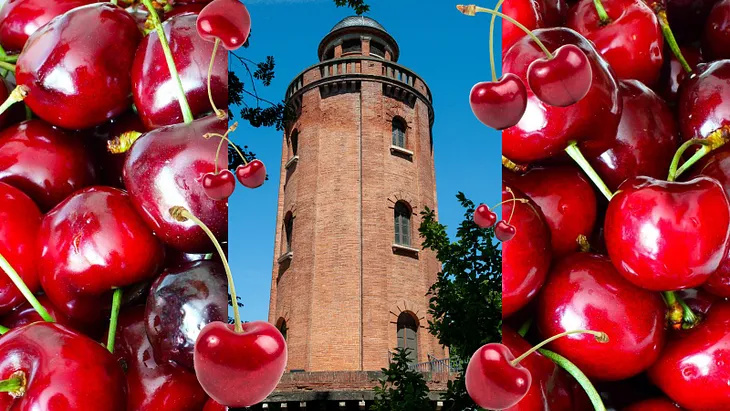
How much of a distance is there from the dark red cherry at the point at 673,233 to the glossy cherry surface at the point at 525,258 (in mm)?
70

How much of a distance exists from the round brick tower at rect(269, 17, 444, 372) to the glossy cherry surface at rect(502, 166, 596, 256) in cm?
17

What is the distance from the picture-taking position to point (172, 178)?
0.55m

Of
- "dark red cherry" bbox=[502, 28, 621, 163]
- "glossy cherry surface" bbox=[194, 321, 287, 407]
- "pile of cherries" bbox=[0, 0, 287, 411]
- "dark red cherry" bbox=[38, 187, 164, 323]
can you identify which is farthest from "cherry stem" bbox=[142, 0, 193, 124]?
"dark red cherry" bbox=[502, 28, 621, 163]

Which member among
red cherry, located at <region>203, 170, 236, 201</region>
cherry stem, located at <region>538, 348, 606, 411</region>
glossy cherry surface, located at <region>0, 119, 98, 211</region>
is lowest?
cherry stem, located at <region>538, 348, 606, 411</region>

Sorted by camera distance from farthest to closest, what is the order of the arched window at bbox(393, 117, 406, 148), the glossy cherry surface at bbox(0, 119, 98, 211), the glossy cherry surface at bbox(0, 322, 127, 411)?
1. the arched window at bbox(393, 117, 406, 148)
2. the glossy cherry surface at bbox(0, 119, 98, 211)
3. the glossy cherry surface at bbox(0, 322, 127, 411)

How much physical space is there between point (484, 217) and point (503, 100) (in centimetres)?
17

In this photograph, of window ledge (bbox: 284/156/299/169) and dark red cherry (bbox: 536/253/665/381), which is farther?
window ledge (bbox: 284/156/299/169)

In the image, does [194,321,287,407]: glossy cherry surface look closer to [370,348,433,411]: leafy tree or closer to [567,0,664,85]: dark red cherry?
[370,348,433,411]: leafy tree

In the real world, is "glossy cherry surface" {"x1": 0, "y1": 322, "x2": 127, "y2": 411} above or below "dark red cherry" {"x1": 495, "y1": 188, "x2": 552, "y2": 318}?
below

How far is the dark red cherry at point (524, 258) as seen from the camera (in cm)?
55

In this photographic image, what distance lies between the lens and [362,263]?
67 cm

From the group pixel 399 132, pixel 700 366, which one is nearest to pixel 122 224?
pixel 399 132

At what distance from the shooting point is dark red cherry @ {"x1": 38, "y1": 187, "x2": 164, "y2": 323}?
1.77 feet

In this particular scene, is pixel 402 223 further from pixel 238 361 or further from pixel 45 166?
pixel 45 166
